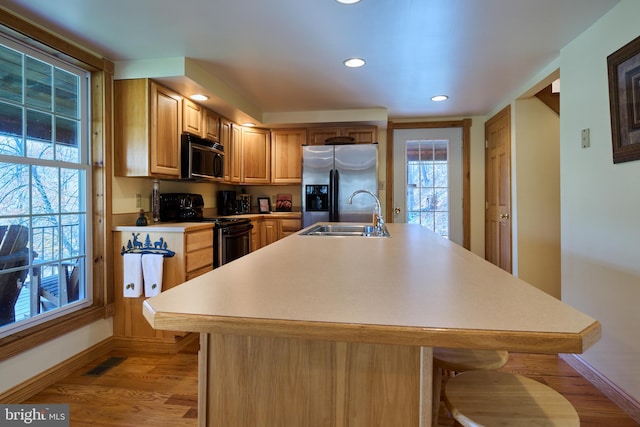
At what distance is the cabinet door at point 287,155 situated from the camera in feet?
14.9

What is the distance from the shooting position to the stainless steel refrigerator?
413 cm

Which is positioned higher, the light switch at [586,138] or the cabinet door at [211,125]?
the cabinet door at [211,125]

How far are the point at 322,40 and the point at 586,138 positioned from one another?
5.97ft

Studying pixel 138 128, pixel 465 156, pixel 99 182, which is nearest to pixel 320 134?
pixel 465 156

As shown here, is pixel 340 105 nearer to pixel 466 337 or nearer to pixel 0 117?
pixel 0 117

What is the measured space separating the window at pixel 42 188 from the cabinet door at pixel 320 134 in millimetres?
2559

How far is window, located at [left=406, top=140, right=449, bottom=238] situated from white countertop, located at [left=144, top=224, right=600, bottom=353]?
3592 mm

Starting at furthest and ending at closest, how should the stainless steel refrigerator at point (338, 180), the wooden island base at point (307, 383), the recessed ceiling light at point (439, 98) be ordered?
the stainless steel refrigerator at point (338, 180) → the recessed ceiling light at point (439, 98) → the wooden island base at point (307, 383)

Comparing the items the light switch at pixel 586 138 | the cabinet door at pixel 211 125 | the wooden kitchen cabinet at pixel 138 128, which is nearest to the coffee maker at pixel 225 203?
the cabinet door at pixel 211 125

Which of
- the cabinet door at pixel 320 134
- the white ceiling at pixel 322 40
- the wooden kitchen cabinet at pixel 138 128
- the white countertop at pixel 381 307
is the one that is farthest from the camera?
the cabinet door at pixel 320 134

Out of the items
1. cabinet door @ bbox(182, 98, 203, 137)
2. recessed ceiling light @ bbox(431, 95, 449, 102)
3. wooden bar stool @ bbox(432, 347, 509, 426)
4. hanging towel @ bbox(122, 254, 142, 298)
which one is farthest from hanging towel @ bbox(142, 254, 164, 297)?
recessed ceiling light @ bbox(431, 95, 449, 102)

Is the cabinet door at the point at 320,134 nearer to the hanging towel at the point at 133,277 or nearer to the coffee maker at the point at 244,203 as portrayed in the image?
the coffee maker at the point at 244,203

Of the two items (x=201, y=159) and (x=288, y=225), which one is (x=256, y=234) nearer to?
(x=288, y=225)

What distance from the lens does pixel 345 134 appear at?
175 inches
